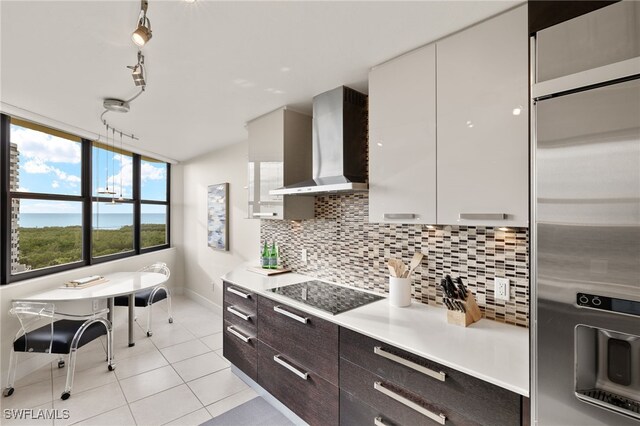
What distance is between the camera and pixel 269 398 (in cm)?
229

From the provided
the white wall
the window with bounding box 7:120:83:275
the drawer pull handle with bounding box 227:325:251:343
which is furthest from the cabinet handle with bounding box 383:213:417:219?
the window with bounding box 7:120:83:275

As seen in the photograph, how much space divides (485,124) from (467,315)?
3.17 ft

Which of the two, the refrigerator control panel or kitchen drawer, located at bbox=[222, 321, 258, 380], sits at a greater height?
the refrigerator control panel

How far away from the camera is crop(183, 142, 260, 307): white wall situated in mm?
3807

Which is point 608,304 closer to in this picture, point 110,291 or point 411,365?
point 411,365

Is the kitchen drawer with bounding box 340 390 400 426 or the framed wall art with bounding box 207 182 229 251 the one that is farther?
the framed wall art with bounding box 207 182 229 251

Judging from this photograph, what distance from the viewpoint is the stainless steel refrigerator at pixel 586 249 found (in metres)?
0.82

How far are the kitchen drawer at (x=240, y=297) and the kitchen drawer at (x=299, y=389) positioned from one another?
0.92 feet

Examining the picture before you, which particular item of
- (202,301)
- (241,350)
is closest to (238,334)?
(241,350)

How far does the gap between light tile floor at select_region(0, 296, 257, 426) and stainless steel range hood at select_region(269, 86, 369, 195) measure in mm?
1748

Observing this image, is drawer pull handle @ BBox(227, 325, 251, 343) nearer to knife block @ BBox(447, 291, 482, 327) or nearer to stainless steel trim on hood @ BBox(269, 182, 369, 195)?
stainless steel trim on hood @ BBox(269, 182, 369, 195)

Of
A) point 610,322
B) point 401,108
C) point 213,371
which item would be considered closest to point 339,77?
point 401,108

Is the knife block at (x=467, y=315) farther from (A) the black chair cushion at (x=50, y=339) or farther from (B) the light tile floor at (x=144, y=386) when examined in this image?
(A) the black chair cushion at (x=50, y=339)

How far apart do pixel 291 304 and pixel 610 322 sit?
1.55m
